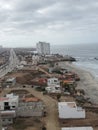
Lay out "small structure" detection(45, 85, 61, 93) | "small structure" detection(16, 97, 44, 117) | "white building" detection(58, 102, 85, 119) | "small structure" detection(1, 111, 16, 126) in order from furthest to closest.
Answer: "small structure" detection(45, 85, 61, 93), "small structure" detection(16, 97, 44, 117), "white building" detection(58, 102, 85, 119), "small structure" detection(1, 111, 16, 126)

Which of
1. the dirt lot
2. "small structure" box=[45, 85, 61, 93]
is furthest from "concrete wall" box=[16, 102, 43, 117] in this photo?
"small structure" box=[45, 85, 61, 93]

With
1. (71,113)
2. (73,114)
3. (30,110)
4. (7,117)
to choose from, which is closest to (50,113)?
(30,110)

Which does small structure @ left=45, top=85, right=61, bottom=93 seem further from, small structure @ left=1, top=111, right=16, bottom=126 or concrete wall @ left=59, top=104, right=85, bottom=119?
small structure @ left=1, top=111, right=16, bottom=126

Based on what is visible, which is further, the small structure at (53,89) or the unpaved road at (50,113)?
the small structure at (53,89)

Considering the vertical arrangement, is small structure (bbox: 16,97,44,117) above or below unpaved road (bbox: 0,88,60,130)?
above

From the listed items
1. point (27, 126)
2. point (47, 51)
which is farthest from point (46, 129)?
point (47, 51)

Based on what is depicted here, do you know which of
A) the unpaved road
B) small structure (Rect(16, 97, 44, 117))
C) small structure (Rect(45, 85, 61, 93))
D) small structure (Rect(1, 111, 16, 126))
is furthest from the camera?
small structure (Rect(45, 85, 61, 93))

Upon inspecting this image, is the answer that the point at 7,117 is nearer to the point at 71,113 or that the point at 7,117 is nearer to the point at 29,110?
the point at 29,110

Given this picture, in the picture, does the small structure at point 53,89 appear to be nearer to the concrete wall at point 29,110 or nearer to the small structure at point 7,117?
the concrete wall at point 29,110

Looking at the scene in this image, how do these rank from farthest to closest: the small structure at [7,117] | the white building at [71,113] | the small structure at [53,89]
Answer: the small structure at [53,89]
the white building at [71,113]
the small structure at [7,117]

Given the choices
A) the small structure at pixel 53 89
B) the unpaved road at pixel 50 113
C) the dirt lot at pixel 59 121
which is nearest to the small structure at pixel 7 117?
the dirt lot at pixel 59 121

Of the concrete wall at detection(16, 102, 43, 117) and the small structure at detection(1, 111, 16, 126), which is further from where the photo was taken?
the concrete wall at detection(16, 102, 43, 117)
